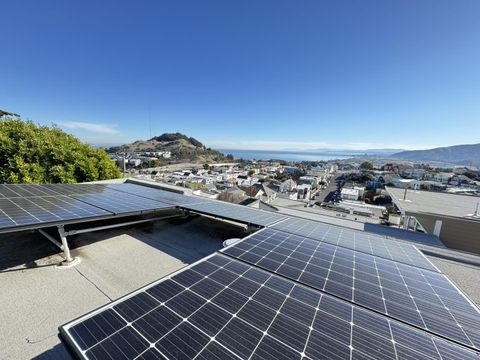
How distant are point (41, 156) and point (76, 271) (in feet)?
56.9

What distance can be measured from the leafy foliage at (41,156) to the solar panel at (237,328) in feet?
65.3

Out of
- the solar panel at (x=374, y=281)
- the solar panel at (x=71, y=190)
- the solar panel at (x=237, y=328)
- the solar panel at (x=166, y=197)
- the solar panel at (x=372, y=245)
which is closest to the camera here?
the solar panel at (x=237, y=328)

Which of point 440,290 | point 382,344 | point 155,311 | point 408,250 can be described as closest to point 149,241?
point 155,311

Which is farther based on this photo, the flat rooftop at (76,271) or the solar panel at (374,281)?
the flat rooftop at (76,271)

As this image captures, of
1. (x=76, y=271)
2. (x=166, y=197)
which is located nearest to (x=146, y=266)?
(x=76, y=271)

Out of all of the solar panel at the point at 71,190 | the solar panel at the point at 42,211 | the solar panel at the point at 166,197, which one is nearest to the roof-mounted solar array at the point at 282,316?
the solar panel at the point at 42,211

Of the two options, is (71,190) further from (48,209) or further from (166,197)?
(166,197)

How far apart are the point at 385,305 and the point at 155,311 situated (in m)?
3.79

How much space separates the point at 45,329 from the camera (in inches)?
136

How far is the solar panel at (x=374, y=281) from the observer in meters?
3.21

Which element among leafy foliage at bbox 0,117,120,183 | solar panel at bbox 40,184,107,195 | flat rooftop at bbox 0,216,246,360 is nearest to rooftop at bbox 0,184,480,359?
flat rooftop at bbox 0,216,246,360

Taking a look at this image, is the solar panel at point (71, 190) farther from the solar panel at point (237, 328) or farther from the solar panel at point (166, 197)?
the solar panel at point (237, 328)

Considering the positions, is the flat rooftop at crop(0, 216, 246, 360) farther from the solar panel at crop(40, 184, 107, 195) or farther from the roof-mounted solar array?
the solar panel at crop(40, 184, 107, 195)

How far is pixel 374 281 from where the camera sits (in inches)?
164
